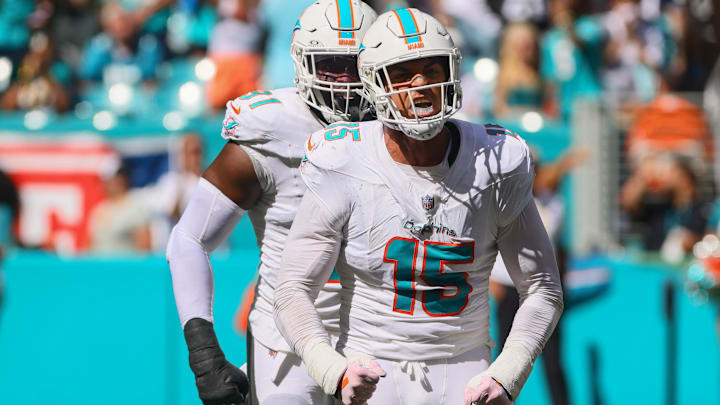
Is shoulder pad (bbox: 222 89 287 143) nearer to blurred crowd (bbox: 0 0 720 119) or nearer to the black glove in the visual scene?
the black glove

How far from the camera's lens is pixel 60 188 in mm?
7672

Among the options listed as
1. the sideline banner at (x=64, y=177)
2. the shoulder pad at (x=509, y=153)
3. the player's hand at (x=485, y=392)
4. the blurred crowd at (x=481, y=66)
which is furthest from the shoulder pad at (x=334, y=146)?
the sideline banner at (x=64, y=177)

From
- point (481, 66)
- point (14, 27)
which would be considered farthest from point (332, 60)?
point (14, 27)

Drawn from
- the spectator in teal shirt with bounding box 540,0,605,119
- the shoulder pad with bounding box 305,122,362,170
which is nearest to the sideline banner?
the spectator in teal shirt with bounding box 540,0,605,119

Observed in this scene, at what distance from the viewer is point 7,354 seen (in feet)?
21.4

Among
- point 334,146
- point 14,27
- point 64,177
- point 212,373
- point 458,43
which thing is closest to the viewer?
point 334,146

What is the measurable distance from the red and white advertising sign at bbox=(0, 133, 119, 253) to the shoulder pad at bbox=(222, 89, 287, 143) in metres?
4.24

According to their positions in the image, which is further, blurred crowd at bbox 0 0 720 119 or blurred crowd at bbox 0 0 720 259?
blurred crowd at bbox 0 0 720 119

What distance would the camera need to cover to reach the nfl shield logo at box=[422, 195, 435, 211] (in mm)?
2904

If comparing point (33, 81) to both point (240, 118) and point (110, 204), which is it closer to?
point (110, 204)

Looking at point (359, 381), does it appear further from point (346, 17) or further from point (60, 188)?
point (60, 188)

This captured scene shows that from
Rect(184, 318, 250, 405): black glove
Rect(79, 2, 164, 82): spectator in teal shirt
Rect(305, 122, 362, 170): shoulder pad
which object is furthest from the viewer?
Rect(79, 2, 164, 82): spectator in teal shirt

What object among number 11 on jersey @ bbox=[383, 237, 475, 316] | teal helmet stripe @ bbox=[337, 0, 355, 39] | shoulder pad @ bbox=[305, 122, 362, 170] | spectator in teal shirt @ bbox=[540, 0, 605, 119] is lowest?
spectator in teal shirt @ bbox=[540, 0, 605, 119]

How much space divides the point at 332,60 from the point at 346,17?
0.52ft
